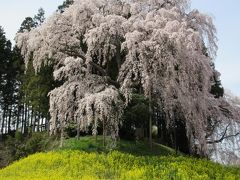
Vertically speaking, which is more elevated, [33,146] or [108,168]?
[33,146]

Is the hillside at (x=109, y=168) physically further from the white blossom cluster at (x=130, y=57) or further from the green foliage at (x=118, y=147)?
the white blossom cluster at (x=130, y=57)

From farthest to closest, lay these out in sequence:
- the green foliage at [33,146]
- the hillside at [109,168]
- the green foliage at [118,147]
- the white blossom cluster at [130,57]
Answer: the green foliage at [33,146] < the green foliage at [118,147] < the white blossom cluster at [130,57] < the hillside at [109,168]

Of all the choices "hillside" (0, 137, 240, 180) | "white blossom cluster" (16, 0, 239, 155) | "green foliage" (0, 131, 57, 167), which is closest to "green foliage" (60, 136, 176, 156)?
"white blossom cluster" (16, 0, 239, 155)

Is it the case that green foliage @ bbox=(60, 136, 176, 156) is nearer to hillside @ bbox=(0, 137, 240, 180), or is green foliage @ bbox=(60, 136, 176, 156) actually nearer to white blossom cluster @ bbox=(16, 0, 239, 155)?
white blossom cluster @ bbox=(16, 0, 239, 155)

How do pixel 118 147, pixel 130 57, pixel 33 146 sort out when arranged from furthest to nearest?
pixel 33 146
pixel 118 147
pixel 130 57

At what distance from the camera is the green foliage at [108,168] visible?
37.6 ft

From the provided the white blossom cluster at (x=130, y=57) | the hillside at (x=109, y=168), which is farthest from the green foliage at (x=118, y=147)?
the hillside at (x=109, y=168)

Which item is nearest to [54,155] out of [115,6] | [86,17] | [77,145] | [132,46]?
[77,145]

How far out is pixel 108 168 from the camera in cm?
1330

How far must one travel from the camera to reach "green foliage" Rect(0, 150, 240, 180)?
11.5 m

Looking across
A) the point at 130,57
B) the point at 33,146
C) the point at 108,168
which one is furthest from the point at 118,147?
the point at 33,146

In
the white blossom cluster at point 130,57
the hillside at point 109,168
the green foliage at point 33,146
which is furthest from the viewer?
the green foliage at point 33,146

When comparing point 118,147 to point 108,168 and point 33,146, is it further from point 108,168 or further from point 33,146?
point 33,146

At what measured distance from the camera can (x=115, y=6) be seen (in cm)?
2112
